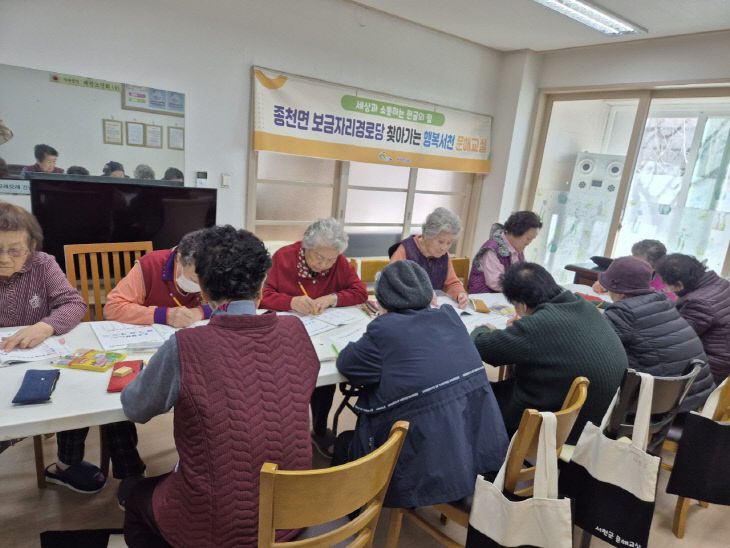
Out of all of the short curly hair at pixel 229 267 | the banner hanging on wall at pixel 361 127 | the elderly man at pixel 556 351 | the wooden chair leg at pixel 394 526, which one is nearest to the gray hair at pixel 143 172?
the banner hanging on wall at pixel 361 127

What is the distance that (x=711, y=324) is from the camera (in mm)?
2166

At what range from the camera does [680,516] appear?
1.91 meters

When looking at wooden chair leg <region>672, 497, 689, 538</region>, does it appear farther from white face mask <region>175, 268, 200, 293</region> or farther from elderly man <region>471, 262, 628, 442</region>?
white face mask <region>175, 268, 200, 293</region>

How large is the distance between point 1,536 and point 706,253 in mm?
5171

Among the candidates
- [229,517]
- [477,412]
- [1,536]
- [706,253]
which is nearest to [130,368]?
[229,517]

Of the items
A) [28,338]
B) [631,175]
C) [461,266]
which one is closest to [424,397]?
[28,338]

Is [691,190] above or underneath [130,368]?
above

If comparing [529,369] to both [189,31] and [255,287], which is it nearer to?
[255,287]

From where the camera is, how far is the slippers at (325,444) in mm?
2230

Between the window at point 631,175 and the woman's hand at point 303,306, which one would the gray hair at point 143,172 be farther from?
the window at point 631,175

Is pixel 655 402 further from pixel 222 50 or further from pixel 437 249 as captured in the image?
pixel 222 50

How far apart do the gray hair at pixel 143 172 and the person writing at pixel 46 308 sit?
1.51 meters

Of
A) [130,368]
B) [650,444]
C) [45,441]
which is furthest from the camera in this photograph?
[45,441]

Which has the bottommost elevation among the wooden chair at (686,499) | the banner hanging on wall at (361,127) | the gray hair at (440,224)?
the wooden chair at (686,499)
